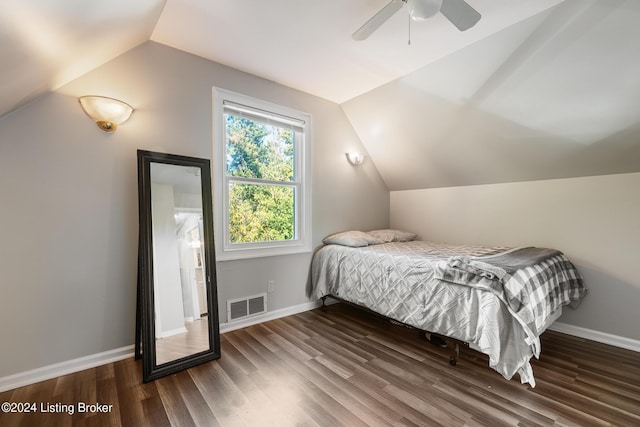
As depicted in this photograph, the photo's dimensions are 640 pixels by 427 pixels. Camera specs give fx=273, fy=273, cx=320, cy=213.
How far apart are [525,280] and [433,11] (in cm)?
181

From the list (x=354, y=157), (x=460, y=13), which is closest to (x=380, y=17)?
(x=460, y=13)

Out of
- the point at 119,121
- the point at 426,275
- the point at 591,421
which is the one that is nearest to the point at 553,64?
the point at 426,275

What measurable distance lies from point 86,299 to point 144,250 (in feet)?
1.83

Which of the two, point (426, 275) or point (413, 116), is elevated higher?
point (413, 116)

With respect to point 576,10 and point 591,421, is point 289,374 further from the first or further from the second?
point 576,10

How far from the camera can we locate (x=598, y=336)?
2.52 m

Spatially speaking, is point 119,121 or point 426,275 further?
point 426,275

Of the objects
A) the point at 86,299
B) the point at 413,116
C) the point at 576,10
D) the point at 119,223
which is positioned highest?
the point at 576,10

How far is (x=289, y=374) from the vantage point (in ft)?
6.51

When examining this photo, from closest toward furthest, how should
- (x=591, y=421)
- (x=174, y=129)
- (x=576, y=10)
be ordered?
(x=591, y=421)
(x=576, y=10)
(x=174, y=129)

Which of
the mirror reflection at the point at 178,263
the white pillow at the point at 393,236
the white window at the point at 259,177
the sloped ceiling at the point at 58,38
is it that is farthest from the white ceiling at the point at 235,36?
the white pillow at the point at 393,236

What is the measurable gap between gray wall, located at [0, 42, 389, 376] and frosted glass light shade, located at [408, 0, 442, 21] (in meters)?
1.84

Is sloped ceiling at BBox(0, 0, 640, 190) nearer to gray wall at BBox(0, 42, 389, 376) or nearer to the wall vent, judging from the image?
gray wall at BBox(0, 42, 389, 376)

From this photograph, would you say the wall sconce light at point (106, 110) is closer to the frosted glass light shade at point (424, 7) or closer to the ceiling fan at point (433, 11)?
the ceiling fan at point (433, 11)
